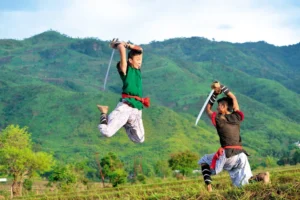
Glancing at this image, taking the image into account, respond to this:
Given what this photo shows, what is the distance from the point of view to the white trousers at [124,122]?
24.5ft

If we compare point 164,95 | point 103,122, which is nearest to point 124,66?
point 103,122

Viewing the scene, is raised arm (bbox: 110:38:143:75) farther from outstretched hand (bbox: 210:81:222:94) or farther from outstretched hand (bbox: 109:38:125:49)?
outstretched hand (bbox: 210:81:222:94)

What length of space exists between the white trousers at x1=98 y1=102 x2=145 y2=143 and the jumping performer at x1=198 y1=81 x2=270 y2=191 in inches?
40.3

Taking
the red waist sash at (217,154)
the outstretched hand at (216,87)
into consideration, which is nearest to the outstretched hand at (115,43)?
the outstretched hand at (216,87)

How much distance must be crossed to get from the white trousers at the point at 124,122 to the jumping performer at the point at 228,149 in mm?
1024

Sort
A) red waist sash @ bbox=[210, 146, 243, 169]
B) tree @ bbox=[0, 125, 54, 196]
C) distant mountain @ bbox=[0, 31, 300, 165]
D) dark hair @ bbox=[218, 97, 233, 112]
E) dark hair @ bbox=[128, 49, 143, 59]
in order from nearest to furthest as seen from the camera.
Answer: red waist sash @ bbox=[210, 146, 243, 169], dark hair @ bbox=[218, 97, 233, 112], dark hair @ bbox=[128, 49, 143, 59], tree @ bbox=[0, 125, 54, 196], distant mountain @ bbox=[0, 31, 300, 165]

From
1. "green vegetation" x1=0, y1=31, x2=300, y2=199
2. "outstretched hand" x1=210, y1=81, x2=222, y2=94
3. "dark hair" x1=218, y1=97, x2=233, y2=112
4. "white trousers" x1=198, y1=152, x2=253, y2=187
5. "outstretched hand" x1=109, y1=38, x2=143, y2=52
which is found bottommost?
"green vegetation" x1=0, y1=31, x2=300, y2=199

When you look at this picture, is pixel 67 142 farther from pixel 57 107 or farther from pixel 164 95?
pixel 164 95

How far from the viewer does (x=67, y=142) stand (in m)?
109

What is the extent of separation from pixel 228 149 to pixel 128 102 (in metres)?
1.55

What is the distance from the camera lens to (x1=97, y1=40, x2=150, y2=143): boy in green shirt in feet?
24.7

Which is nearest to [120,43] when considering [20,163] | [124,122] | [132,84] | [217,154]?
[132,84]

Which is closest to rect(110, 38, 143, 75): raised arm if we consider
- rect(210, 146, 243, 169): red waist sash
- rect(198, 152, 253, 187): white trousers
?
rect(210, 146, 243, 169): red waist sash

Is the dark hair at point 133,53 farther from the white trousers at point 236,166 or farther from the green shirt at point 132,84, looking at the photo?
the white trousers at point 236,166
